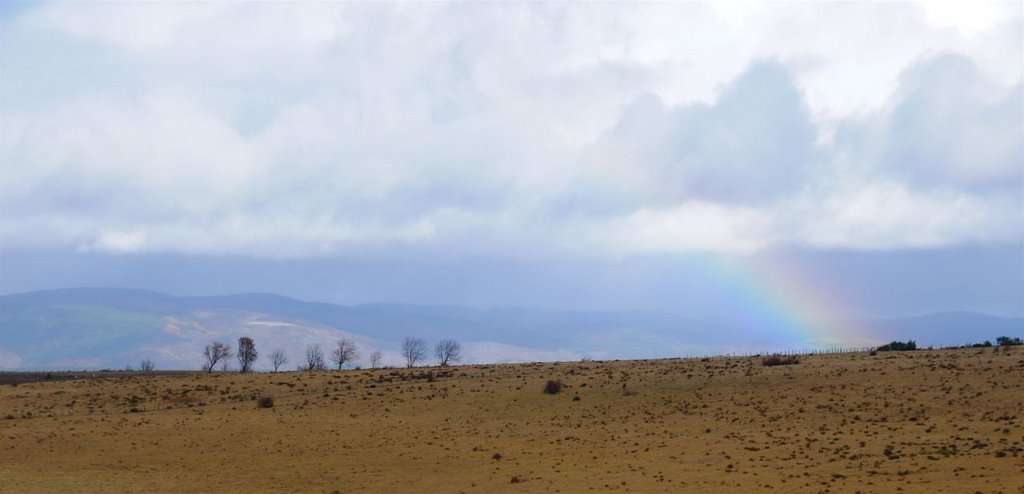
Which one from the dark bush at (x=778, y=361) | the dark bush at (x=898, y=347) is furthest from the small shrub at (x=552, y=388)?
the dark bush at (x=898, y=347)

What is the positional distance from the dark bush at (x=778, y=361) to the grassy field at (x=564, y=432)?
42.7 inches

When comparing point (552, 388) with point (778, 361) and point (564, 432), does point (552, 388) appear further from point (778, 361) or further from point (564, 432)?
point (778, 361)

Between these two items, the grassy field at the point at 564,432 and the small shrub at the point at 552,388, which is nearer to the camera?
the grassy field at the point at 564,432

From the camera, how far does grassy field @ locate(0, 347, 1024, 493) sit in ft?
155

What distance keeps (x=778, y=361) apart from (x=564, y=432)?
30.8 metres

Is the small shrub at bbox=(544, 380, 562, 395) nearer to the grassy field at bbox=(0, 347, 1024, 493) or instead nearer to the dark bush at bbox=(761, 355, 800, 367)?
the grassy field at bbox=(0, 347, 1024, 493)

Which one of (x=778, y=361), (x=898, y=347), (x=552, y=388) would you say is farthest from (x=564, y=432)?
(x=898, y=347)

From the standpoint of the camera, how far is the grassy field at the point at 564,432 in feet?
155

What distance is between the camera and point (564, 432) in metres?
62.9

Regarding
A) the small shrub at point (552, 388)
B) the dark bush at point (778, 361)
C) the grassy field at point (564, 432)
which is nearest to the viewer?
the grassy field at point (564, 432)

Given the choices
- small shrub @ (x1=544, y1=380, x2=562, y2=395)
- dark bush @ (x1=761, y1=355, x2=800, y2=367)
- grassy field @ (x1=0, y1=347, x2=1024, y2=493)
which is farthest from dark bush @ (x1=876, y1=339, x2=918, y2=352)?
small shrub @ (x1=544, y1=380, x2=562, y2=395)

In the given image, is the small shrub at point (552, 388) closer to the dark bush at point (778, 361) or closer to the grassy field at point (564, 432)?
the grassy field at point (564, 432)

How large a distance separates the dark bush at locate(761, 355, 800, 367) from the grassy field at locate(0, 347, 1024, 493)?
1.08 meters

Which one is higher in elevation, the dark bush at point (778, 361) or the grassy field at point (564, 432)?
the dark bush at point (778, 361)
